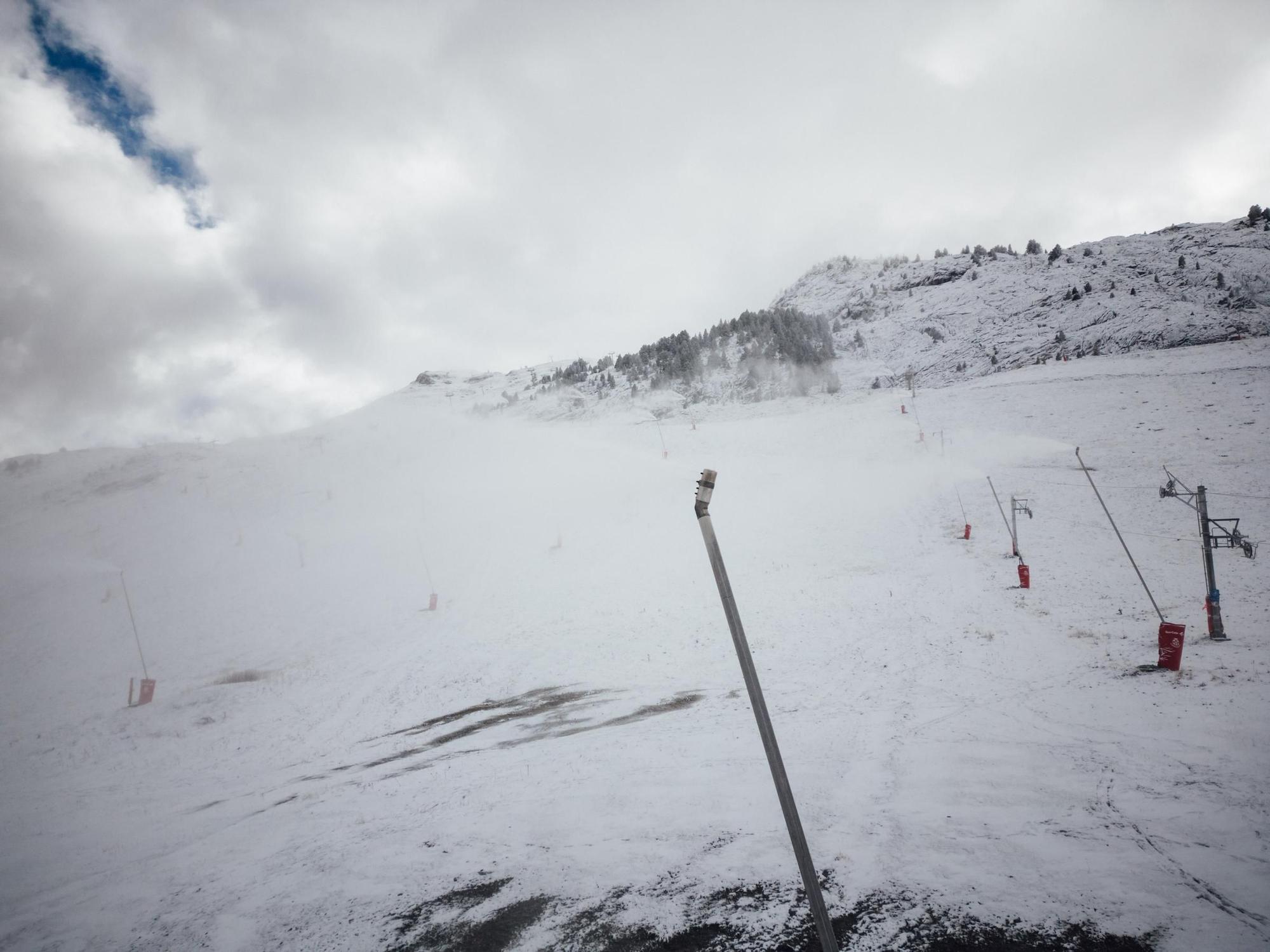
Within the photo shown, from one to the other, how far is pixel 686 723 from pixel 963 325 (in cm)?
9309

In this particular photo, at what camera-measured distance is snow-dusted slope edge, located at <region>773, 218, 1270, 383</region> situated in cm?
6166

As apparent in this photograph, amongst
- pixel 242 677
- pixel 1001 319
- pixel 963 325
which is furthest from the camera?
Result: pixel 963 325

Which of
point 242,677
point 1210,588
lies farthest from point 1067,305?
point 242,677

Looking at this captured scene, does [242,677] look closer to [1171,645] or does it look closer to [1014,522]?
[1171,645]

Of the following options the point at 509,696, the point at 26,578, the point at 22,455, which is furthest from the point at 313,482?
the point at 22,455

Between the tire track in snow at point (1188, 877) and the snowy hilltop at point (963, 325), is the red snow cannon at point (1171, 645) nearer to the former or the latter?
the tire track in snow at point (1188, 877)

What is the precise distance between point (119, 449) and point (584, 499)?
136 m

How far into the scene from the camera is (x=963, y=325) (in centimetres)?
8362

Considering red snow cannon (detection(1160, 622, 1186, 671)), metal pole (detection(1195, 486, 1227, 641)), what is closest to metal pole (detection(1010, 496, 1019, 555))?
metal pole (detection(1195, 486, 1227, 641))

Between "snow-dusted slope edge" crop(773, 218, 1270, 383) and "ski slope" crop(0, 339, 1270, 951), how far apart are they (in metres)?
19.9

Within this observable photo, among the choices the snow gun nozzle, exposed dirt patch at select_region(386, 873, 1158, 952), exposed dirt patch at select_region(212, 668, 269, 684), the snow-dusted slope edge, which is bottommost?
exposed dirt patch at select_region(386, 873, 1158, 952)

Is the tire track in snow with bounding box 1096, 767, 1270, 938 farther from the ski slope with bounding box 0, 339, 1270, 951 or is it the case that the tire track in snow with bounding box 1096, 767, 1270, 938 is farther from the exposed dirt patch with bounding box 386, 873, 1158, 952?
the exposed dirt patch with bounding box 386, 873, 1158, 952

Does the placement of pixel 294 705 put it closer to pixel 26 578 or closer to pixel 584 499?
pixel 584 499

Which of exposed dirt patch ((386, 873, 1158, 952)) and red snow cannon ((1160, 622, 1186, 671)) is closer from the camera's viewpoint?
exposed dirt patch ((386, 873, 1158, 952))
